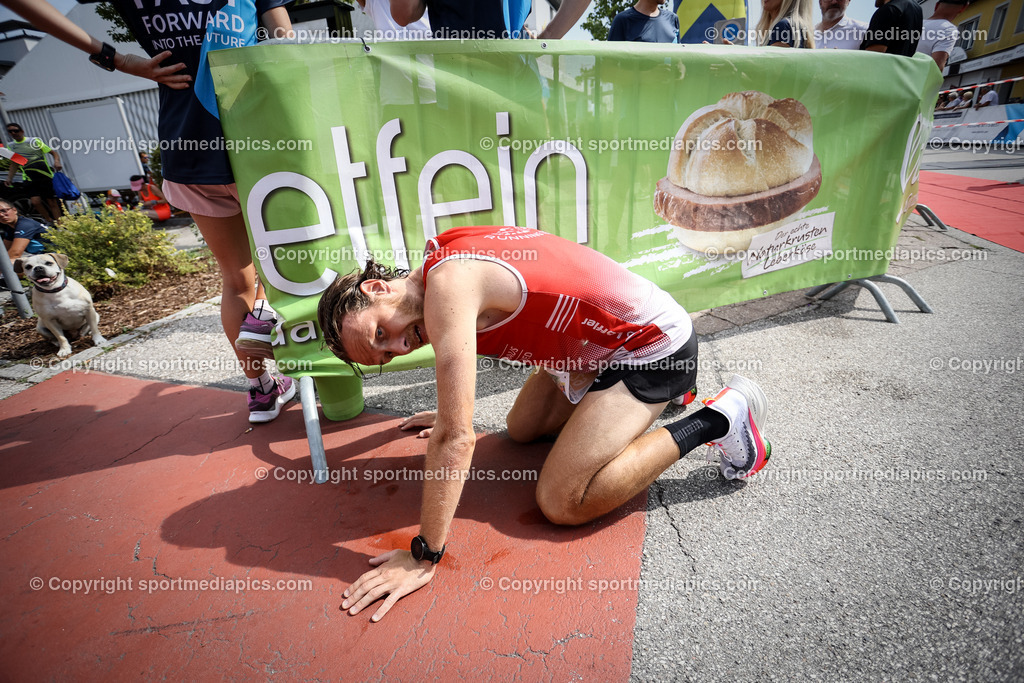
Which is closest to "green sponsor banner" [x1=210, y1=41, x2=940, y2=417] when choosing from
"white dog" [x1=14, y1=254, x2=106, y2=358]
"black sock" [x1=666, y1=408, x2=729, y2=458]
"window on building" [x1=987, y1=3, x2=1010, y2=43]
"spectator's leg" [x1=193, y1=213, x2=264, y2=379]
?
"spectator's leg" [x1=193, y1=213, x2=264, y2=379]

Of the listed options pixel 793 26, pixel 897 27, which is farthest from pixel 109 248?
pixel 897 27

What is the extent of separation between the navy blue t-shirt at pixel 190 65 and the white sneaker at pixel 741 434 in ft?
8.09

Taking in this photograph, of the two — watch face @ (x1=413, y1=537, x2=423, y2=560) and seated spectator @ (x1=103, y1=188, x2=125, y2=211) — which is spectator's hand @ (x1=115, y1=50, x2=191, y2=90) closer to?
watch face @ (x1=413, y1=537, x2=423, y2=560)

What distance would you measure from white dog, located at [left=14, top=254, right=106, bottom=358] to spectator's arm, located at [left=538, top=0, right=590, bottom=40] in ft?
13.8

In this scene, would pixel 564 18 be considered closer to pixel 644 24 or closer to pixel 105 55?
pixel 644 24

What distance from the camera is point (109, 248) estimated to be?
17.5ft

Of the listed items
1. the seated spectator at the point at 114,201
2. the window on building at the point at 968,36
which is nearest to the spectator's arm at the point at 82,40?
the seated spectator at the point at 114,201

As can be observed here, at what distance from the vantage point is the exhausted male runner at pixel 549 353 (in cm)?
155

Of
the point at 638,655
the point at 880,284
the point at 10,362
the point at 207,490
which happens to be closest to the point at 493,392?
the point at 207,490

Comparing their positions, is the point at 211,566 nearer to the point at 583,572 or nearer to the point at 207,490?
the point at 207,490

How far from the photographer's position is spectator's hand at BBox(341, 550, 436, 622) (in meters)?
1.64

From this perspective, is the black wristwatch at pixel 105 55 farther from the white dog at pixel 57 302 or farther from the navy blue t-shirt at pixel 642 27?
the navy blue t-shirt at pixel 642 27

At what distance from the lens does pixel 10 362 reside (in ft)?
12.8

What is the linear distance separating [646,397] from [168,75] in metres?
2.55
